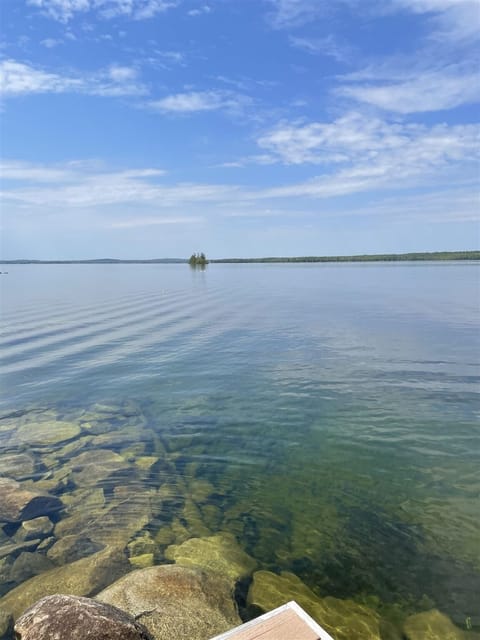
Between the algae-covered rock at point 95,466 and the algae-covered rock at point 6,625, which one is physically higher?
the algae-covered rock at point 6,625

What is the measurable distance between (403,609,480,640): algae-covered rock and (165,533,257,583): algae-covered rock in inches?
137

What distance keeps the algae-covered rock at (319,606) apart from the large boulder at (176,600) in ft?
2.26

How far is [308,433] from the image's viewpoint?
16.7 m

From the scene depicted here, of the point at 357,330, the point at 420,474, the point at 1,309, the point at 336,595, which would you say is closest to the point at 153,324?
the point at 357,330

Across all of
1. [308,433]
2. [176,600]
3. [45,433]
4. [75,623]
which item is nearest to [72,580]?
[176,600]

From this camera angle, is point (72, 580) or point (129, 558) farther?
point (129, 558)

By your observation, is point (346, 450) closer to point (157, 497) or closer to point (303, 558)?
point (303, 558)

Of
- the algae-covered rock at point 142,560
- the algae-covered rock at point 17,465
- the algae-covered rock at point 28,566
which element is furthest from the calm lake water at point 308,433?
the algae-covered rock at point 28,566

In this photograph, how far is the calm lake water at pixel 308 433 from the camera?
10.0m

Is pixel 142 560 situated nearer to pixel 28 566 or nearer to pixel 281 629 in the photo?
pixel 28 566

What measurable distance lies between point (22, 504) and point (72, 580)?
4.17m

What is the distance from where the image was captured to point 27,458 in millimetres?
15391

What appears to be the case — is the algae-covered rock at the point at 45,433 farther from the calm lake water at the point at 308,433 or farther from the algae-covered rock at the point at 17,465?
the algae-covered rock at the point at 17,465

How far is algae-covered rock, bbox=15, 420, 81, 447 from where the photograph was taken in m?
17.0
